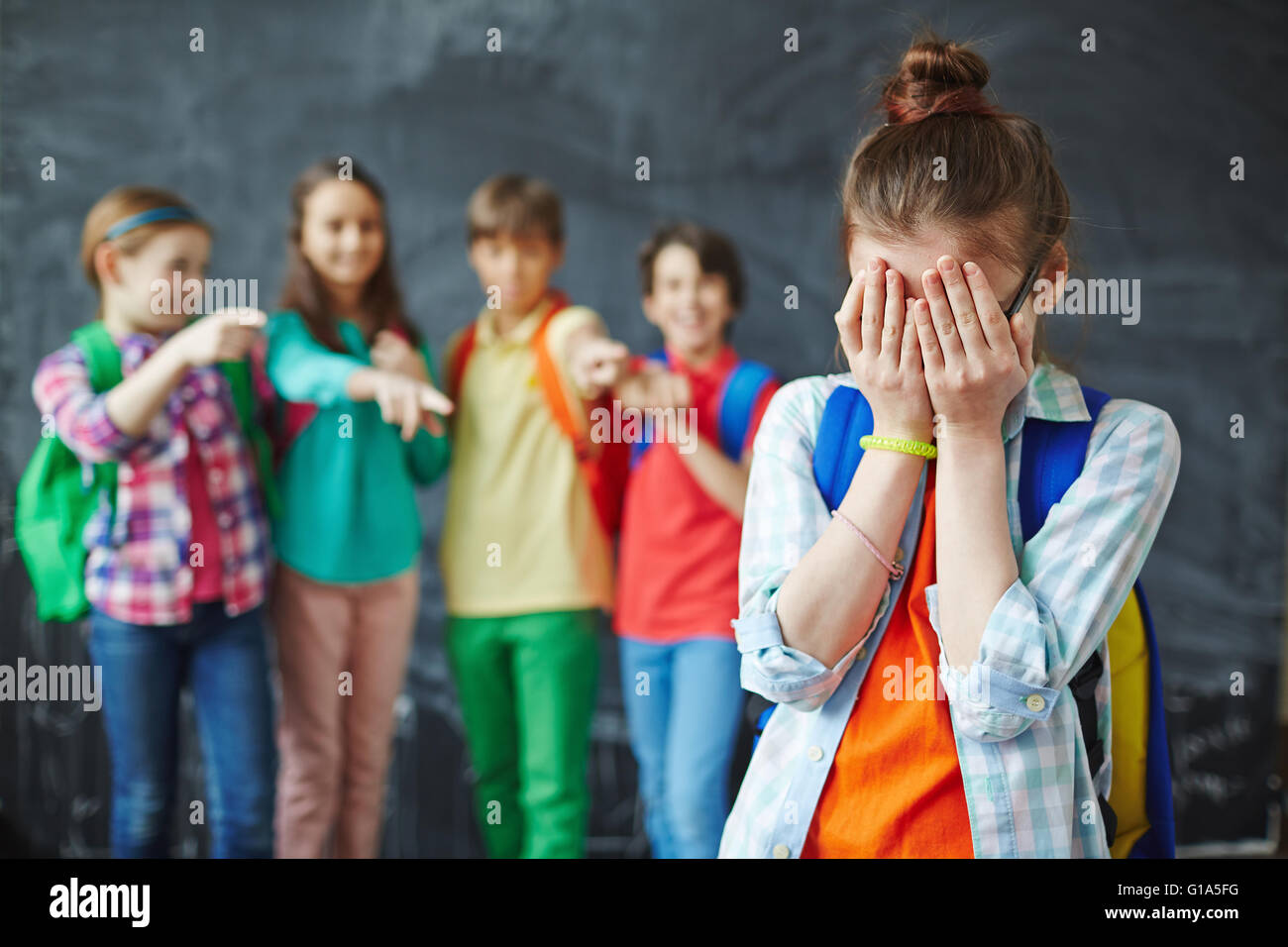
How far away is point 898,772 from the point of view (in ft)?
3.15

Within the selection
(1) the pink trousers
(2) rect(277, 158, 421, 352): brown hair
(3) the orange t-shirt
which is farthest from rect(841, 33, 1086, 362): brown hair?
(1) the pink trousers

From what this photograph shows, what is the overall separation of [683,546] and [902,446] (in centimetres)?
123

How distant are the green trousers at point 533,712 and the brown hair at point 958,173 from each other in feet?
4.54

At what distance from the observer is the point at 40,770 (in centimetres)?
240

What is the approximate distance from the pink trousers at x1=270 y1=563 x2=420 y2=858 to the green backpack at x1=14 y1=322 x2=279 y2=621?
1.31ft

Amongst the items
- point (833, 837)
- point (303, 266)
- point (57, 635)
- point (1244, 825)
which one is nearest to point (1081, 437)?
point (833, 837)

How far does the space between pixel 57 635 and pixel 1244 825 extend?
3.06 m

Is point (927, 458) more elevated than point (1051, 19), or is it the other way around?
point (1051, 19)

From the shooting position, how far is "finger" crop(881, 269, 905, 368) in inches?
37.7

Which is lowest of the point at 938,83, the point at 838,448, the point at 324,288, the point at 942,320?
the point at 838,448

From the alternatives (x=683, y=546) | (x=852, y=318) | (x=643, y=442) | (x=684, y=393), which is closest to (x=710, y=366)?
(x=684, y=393)

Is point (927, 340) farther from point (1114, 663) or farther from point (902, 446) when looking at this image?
point (1114, 663)
